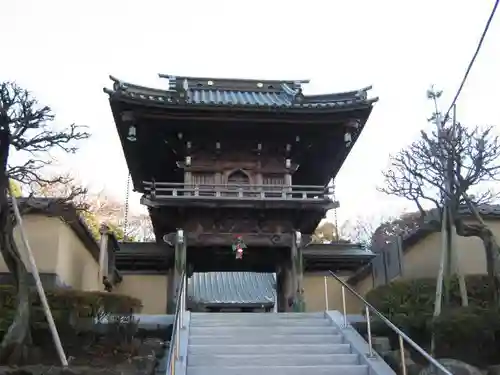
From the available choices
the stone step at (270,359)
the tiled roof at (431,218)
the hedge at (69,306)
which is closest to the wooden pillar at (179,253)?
the hedge at (69,306)

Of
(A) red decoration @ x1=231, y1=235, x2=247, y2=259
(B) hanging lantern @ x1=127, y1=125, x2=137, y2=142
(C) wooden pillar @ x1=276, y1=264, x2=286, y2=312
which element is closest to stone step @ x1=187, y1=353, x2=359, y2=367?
(A) red decoration @ x1=231, y1=235, x2=247, y2=259

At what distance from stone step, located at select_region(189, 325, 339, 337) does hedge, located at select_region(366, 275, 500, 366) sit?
107 centimetres

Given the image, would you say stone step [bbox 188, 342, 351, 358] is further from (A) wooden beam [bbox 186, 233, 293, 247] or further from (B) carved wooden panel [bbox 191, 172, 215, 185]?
(B) carved wooden panel [bbox 191, 172, 215, 185]

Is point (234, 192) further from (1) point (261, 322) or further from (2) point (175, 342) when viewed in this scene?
(2) point (175, 342)

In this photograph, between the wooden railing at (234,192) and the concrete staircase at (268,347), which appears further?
the wooden railing at (234,192)

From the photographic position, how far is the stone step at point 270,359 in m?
7.59

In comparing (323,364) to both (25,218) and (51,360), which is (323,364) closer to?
(51,360)

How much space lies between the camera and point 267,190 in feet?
49.4

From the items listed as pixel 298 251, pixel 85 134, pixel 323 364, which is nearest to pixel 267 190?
pixel 298 251

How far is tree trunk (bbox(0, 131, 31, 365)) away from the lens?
7879mm

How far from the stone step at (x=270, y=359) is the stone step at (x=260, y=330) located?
1074 mm

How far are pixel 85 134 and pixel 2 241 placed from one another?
2.19 m

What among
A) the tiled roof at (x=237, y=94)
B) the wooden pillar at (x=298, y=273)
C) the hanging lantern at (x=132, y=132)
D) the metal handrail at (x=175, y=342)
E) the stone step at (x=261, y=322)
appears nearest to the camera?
the metal handrail at (x=175, y=342)

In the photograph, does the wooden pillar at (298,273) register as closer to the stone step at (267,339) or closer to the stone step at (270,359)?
the stone step at (267,339)
